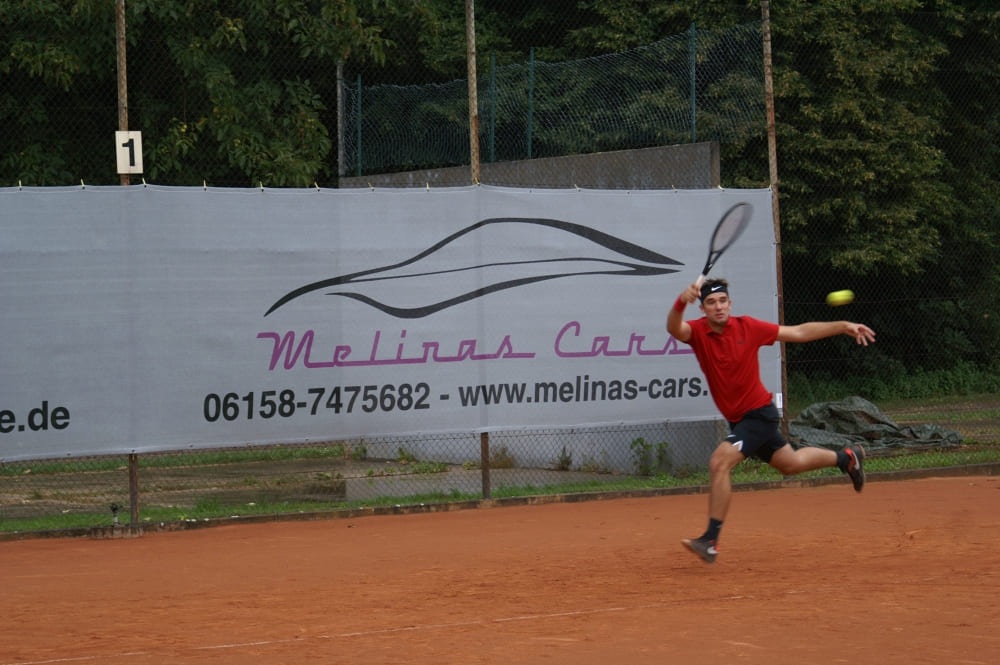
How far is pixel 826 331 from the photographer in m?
7.74

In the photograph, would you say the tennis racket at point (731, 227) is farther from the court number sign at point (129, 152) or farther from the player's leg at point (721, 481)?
the court number sign at point (129, 152)

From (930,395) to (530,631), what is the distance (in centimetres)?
1804

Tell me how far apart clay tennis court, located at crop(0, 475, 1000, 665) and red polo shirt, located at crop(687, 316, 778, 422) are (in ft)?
3.28

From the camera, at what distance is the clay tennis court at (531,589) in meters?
5.94

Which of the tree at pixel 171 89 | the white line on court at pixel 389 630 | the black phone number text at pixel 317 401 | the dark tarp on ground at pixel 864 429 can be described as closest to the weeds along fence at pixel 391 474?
the dark tarp on ground at pixel 864 429

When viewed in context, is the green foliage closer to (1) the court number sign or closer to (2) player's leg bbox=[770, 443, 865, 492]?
(2) player's leg bbox=[770, 443, 865, 492]

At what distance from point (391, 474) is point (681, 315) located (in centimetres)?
640

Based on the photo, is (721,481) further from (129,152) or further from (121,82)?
(121,82)

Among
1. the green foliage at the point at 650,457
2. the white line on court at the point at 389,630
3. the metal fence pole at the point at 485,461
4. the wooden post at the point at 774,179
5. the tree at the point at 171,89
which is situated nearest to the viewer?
the white line on court at the point at 389,630

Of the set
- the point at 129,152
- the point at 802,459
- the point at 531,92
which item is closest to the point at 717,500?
the point at 802,459

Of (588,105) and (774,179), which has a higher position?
(588,105)

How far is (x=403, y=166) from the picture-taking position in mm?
16266

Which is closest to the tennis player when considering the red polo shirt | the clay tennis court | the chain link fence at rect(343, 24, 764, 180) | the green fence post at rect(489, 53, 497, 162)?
the red polo shirt

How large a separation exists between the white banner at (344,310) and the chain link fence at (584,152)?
17.4 inches
